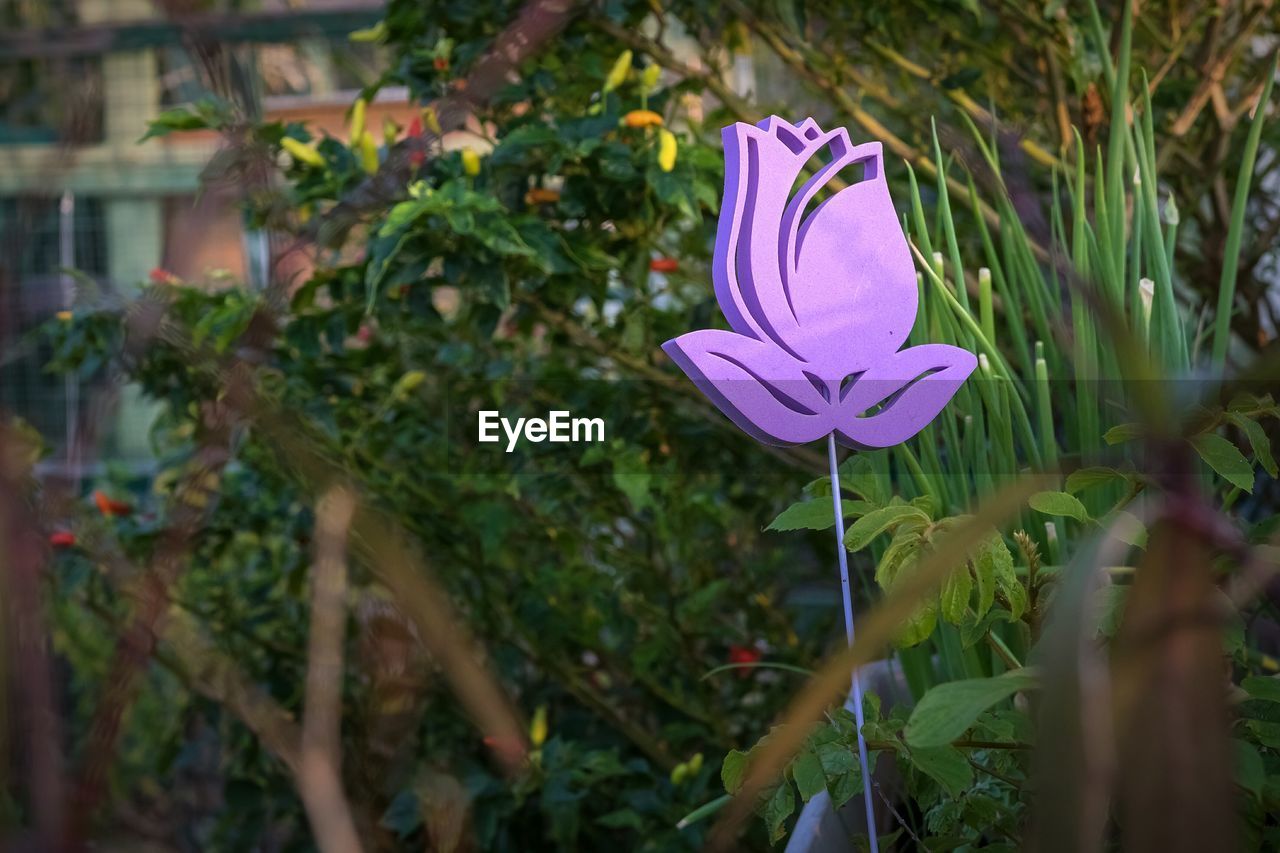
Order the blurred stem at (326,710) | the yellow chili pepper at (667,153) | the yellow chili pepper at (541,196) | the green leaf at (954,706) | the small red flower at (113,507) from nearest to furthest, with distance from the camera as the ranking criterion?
1. the blurred stem at (326,710)
2. the green leaf at (954,706)
3. the yellow chili pepper at (667,153)
4. the yellow chili pepper at (541,196)
5. the small red flower at (113,507)

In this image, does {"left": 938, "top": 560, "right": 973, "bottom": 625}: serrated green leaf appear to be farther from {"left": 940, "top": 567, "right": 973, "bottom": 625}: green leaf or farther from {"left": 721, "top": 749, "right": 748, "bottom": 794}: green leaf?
{"left": 721, "top": 749, "right": 748, "bottom": 794}: green leaf

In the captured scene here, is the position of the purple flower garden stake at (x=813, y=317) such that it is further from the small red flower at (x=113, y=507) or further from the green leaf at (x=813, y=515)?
the small red flower at (x=113, y=507)

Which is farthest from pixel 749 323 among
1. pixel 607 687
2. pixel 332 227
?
pixel 607 687

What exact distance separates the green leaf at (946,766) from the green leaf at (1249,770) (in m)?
0.14

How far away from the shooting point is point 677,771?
4.39 ft

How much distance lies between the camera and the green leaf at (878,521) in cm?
66

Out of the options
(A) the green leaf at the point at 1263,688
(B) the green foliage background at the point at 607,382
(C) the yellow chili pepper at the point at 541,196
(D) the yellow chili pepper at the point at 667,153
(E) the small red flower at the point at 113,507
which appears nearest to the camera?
(A) the green leaf at the point at 1263,688

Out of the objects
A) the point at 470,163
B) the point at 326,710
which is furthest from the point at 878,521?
the point at 470,163

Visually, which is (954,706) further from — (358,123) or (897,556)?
(358,123)

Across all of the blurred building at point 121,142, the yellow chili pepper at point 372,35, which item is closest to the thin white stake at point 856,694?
the blurred building at point 121,142

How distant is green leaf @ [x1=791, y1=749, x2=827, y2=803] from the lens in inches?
26.6

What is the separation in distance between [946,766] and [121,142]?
3256mm

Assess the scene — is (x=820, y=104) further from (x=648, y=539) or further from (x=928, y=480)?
(x=928, y=480)

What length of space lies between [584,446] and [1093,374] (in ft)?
2.07
